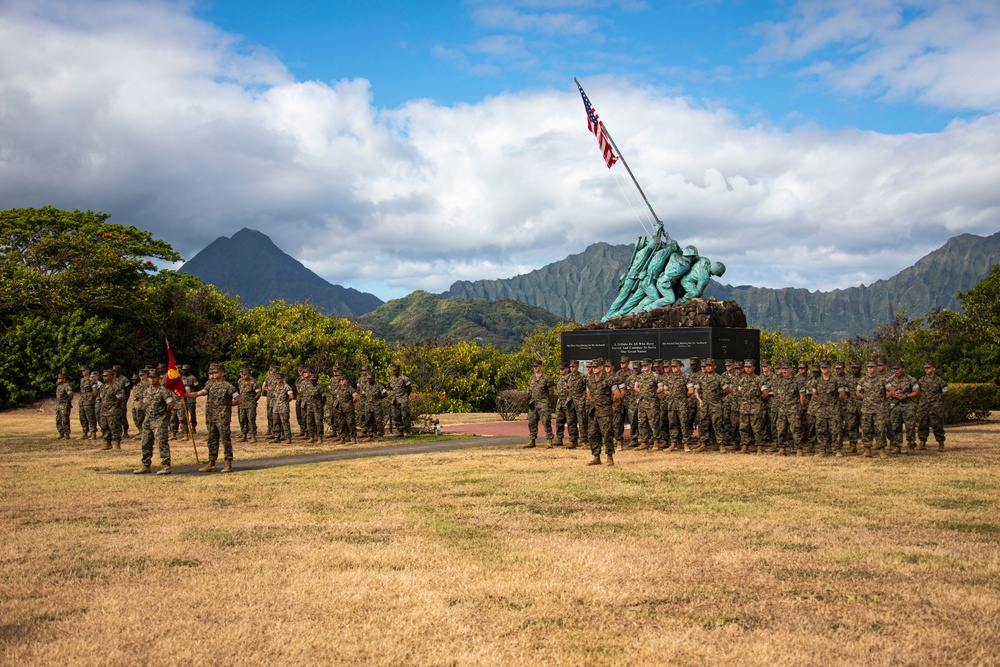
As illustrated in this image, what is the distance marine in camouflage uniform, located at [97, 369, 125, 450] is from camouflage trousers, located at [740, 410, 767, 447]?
13.6 metres

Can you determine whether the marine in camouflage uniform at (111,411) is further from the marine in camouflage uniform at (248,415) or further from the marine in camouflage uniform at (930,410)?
the marine in camouflage uniform at (930,410)

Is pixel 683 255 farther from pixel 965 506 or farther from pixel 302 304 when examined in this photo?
pixel 302 304

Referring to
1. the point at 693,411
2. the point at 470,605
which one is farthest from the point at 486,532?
the point at 693,411

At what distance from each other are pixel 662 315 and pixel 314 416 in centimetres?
1025

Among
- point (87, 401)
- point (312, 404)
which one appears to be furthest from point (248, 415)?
point (87, 401)

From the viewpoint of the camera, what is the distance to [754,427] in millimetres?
16219

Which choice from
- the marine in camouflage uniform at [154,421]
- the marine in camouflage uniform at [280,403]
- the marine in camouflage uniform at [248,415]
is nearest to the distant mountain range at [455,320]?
the marine in camouflage uniform at [248,415]

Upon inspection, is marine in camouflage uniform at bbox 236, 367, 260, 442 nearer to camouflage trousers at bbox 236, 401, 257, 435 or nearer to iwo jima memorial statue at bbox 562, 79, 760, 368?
camouflage trousers at bbox 236, 401, 257, 435

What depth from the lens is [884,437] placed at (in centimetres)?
1530

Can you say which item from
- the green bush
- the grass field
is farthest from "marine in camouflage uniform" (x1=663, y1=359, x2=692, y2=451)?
the green bush

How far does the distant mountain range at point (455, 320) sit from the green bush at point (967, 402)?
299 feet

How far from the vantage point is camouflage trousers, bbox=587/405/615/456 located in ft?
46.3

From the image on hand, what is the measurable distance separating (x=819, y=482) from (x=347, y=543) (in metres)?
7.15

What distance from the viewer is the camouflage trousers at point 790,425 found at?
1592 cm
